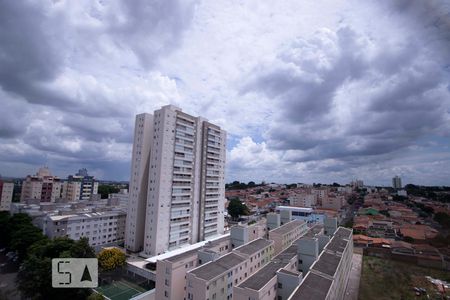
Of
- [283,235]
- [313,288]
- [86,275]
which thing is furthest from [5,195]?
[313,288]

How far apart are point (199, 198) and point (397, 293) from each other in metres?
29.6

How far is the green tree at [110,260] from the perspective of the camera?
29.2 m

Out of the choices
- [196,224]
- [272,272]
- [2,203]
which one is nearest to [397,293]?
[272,272]

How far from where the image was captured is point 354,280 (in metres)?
30.0

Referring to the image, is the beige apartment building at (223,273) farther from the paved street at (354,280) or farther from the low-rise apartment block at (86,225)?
the low-rise apartment block at (86,225)

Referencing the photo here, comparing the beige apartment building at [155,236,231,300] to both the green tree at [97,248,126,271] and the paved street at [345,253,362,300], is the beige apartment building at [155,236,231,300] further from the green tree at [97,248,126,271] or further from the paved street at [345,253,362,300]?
the paved street at [345,253,362,300]

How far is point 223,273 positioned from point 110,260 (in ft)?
54.5

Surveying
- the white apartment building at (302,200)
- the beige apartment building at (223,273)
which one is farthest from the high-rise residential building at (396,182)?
the beige apartment building at (223,273)

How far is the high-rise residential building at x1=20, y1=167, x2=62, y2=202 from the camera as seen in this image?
6981 cm

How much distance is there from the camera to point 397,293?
84.9 ft

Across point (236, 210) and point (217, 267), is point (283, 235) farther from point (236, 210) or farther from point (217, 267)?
point (236, 210)

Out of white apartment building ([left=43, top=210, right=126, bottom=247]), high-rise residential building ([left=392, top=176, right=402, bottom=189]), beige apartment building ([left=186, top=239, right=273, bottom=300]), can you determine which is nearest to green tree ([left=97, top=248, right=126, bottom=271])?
white apartment building ([left=43, top=210, right=126, bottom=247])

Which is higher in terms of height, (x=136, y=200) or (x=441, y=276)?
(x=136, y=200)

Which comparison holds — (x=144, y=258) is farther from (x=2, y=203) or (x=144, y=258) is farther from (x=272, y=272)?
(x=2, y=203)
